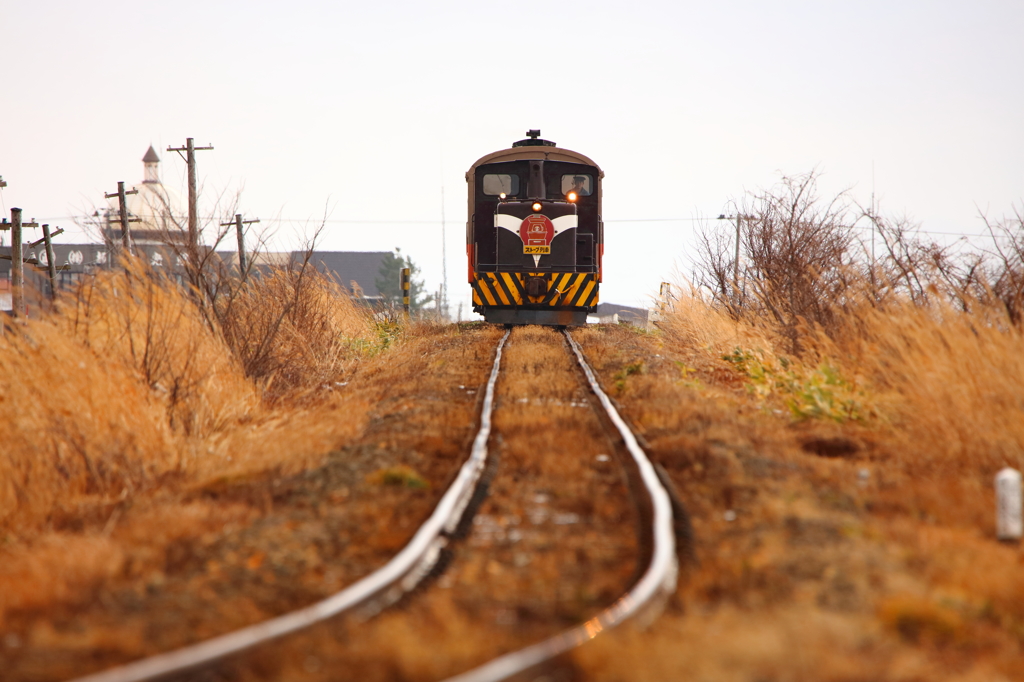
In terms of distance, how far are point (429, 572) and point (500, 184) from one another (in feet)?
40.4

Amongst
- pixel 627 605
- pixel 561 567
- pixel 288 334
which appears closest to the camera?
pixel 627 605

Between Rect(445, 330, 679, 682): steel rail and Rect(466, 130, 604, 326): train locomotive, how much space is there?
1033 cm

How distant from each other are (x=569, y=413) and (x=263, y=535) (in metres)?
3.71

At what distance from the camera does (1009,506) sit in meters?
4.24

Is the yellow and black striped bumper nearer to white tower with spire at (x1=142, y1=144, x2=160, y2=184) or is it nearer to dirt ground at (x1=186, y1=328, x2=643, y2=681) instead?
dirt ground at (x1=186, y1=328, x2=643, y2=681)

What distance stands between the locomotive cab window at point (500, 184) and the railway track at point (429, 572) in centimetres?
1046

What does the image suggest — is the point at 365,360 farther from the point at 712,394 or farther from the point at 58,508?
the point at 58,508

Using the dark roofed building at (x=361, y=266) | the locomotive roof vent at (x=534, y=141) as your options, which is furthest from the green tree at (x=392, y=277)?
the locomotive roof vent at (x=534, y=141)

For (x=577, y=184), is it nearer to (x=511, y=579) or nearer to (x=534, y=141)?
(x=534, y=141)

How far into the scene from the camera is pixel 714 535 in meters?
4.32

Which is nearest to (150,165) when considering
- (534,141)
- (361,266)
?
(361,266)

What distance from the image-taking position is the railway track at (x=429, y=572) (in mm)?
2781

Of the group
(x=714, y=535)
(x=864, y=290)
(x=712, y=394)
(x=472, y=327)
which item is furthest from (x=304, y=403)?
(x=472, y=327)

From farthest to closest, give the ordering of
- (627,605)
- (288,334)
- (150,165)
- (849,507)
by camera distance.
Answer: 1. (150,165)
2. (288,334)
3. (849,507)
4. (627,605)
